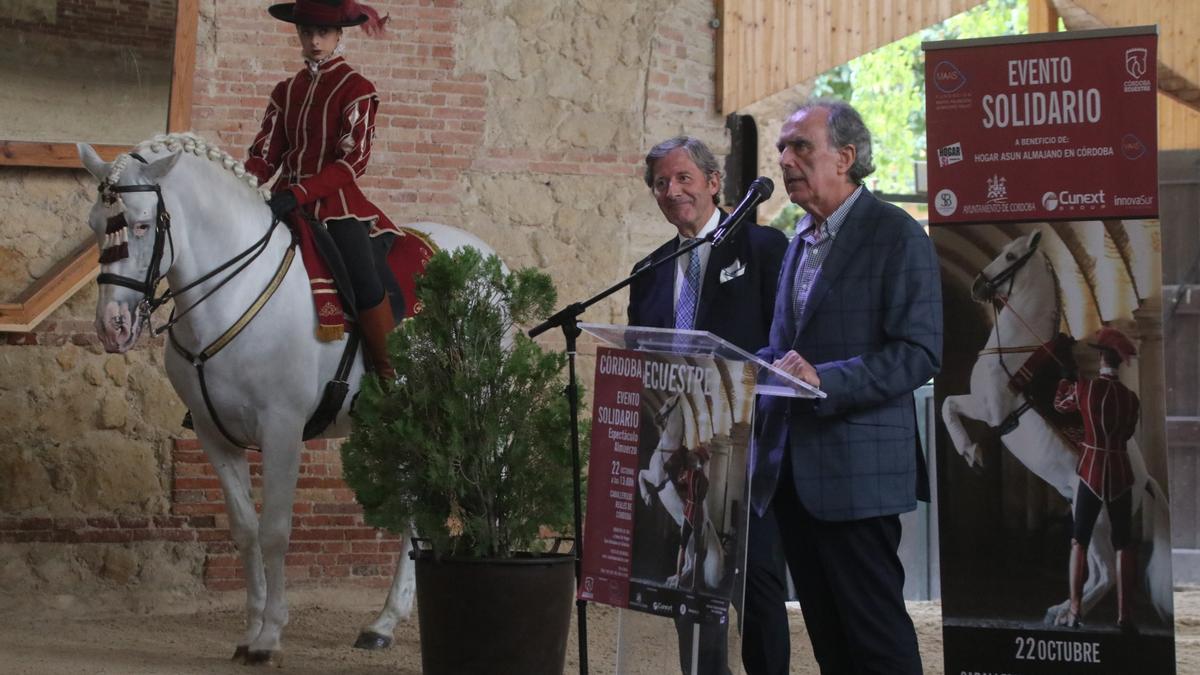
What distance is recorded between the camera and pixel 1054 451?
4.60 m

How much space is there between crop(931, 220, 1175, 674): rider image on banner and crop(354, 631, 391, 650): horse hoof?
2365mm

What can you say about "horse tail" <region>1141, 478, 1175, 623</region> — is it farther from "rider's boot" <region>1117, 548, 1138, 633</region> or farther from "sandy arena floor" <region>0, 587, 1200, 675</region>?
"sandy arena floor" <region>0, 587, 1200, 675</region>

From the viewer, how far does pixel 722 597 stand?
2.97 metres

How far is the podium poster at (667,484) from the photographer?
2.99 m

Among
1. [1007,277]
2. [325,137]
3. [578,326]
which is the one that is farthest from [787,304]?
[325,137]

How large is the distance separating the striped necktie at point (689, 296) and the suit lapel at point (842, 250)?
927mm

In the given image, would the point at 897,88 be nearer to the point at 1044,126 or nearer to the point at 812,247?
the point at 1044,126

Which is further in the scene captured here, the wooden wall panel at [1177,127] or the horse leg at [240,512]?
the wooden wall panel at [1177,127]

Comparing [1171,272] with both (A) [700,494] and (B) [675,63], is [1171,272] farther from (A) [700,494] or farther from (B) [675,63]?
(A) [700,494]

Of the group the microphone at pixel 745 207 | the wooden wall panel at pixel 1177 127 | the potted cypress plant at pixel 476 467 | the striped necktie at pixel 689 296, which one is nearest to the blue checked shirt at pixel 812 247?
the microphone at pixel 745 207

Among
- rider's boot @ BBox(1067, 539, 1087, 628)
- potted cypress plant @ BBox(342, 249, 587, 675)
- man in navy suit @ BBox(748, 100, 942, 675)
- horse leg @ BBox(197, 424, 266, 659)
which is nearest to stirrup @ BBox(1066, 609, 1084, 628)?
rider's boot @ BBox(1067, 539, 1087, 628)

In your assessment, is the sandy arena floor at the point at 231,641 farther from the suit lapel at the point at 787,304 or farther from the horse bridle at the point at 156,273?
the suit lapel at the point at 787,304

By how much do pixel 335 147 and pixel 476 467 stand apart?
1696 mm

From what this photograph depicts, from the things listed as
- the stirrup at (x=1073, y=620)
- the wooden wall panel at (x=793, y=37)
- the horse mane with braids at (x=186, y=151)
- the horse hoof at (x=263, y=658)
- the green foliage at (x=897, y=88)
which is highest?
the green foliage at (x=897, y=88)
